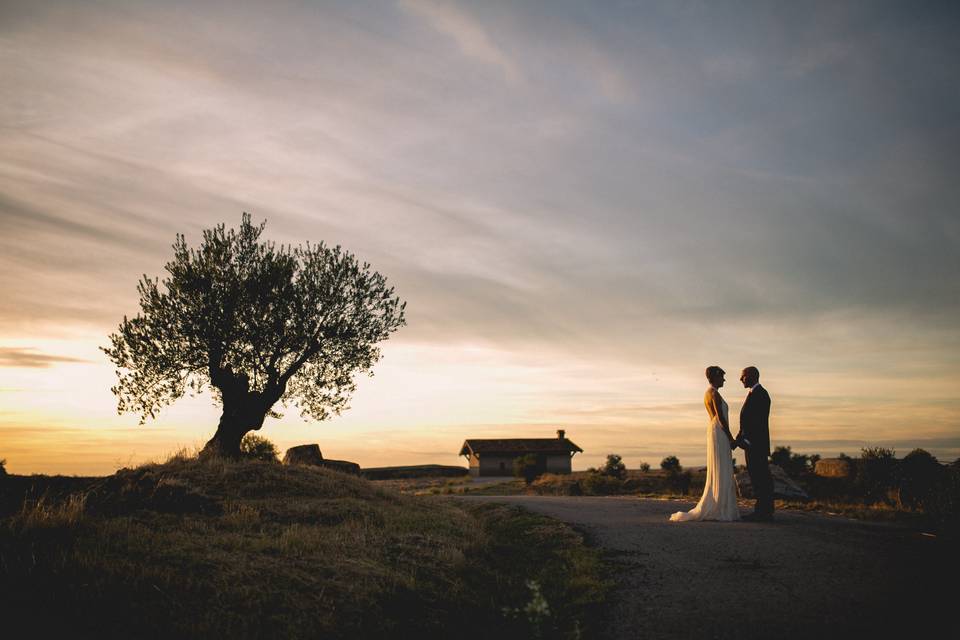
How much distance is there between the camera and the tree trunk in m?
25.5

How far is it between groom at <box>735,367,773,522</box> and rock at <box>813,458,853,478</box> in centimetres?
1677

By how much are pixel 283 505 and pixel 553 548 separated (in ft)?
21.4

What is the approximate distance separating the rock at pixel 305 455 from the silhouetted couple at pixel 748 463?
2336cm

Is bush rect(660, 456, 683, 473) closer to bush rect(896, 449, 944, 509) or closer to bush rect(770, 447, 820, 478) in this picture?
bush rect(770, 447, 820, 478)

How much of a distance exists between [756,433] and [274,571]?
940 centimetres

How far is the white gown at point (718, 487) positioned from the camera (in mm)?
12062

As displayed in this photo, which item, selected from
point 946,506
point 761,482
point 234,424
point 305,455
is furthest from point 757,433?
point 305,455

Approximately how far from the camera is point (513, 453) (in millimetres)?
65250

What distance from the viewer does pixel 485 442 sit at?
221ft

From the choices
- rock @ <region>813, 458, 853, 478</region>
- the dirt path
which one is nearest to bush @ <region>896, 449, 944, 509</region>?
rock @ <region>813, 458, 853, 478</region>

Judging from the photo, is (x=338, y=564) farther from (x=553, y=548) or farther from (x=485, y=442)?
(x=485, y=442)

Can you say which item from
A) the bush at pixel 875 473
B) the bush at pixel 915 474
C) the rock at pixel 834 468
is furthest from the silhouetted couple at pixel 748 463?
the rock at pixel 834 468

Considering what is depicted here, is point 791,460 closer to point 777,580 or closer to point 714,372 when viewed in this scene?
point 714,372

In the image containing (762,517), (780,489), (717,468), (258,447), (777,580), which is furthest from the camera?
(258,447)
